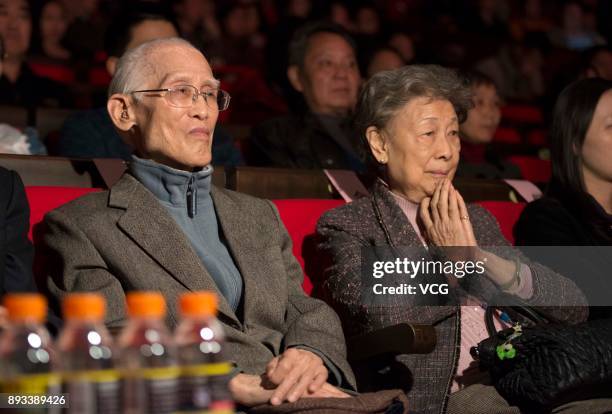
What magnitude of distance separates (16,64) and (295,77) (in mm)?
1073

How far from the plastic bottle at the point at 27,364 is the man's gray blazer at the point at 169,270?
0.65 metres

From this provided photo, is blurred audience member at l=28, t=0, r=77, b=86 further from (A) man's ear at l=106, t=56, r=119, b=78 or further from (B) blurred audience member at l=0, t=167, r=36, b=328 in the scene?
(B) blurred audience member at l=0, t=167, r=36, b=328

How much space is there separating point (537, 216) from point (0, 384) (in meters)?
1.73

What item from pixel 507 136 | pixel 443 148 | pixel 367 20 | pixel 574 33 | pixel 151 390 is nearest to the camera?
pixel 151 390

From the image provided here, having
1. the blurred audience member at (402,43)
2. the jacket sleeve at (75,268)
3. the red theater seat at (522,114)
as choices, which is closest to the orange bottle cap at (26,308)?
the jacket sleeve at (75,268)

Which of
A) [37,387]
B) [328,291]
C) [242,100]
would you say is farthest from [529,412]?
[242,100]

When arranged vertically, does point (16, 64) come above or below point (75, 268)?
above

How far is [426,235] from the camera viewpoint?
228cm

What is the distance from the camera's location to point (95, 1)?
5.28m

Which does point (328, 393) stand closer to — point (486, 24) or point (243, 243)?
point (243, 243)

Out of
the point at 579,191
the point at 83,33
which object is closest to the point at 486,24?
the point at 83,33

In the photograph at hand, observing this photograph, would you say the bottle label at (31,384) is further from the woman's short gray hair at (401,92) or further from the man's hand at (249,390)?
the woman's short gray hair at (401,92)

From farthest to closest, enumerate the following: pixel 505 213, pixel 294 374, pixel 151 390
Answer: pixel 505 213 < pixel 294 374 < pixel 151 390

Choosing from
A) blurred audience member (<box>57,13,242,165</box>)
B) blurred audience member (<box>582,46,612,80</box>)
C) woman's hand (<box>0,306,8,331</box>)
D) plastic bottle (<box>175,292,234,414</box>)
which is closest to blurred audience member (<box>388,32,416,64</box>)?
blurred audience member (<box>582,46,612,80</box>)
